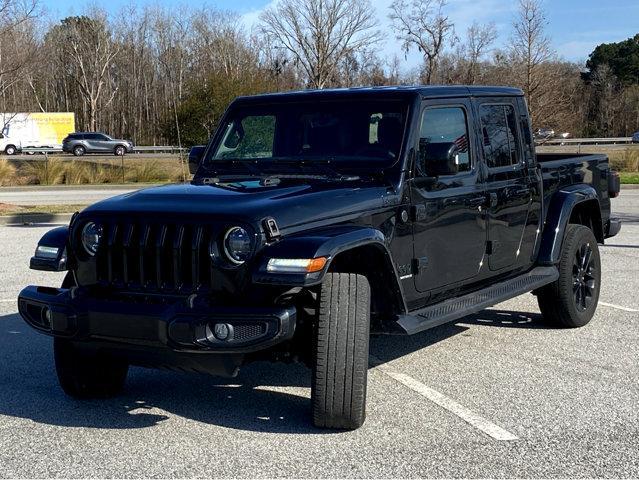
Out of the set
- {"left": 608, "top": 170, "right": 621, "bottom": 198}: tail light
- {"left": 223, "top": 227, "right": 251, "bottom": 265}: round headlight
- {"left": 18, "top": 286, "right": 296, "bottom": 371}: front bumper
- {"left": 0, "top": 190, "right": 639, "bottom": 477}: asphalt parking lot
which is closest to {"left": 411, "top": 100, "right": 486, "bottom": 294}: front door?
{"left": 0, "top": 190, "right": 639, "bottom": 477}: asphalt parking lot

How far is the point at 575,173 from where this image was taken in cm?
765

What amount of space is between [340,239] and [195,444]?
1.31 metres

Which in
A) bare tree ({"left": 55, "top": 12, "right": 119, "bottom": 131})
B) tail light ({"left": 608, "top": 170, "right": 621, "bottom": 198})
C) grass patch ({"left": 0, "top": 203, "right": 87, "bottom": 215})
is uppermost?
bare tree ({"left": 55, "top": 12, "right": 119, "bottom": 131})

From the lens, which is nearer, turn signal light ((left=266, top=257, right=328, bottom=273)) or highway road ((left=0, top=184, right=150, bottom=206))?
turn signal light ((left=266, top=257, right=328, bottom=273))

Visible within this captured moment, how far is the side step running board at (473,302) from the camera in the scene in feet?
17.2

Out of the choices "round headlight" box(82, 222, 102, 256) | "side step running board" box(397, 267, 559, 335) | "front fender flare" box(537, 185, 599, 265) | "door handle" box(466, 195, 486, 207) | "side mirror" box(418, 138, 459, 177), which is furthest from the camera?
"front fender flare" box(537, 185, 599, 265)

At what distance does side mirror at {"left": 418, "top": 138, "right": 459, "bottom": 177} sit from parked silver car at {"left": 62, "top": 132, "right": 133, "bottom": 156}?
51.2m

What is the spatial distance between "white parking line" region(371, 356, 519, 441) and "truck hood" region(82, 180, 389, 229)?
1245 millimetres

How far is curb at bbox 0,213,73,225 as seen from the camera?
17.5 metres

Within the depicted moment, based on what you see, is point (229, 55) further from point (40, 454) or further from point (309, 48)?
point (40, 454)

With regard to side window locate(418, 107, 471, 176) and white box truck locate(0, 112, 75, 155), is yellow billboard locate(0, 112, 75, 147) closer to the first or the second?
white box truck locate(0, 112, 75, 155)

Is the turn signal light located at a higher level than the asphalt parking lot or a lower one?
higher

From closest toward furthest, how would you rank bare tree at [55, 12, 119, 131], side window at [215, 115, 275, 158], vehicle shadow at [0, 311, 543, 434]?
vehicle shadow at [0, 311, 543, 434] → side window at [215, 115, 275, 158] → bare tree at [55, 12, 119, 131]

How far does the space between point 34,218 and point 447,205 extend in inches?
529
